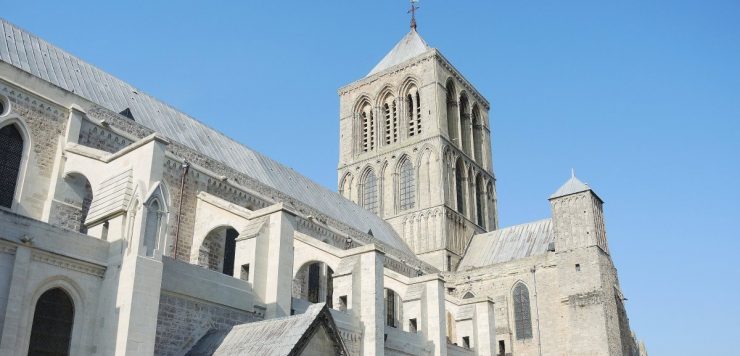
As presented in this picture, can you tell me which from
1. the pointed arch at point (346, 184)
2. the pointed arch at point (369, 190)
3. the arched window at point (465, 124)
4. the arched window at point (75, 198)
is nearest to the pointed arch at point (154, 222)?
the arched window at point (75, 198)

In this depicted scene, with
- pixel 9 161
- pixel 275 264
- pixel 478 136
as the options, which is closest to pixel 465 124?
pixel 478 136

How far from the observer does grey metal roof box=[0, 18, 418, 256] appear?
1964 cm

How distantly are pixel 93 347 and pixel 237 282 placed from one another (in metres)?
3.84

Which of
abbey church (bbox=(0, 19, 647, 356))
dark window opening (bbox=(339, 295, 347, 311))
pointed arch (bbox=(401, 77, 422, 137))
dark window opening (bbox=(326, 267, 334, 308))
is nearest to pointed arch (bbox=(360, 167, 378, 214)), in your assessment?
abbey church (bbox=(0, 19, 647, 356))

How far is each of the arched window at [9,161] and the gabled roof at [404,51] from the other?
93.0 ft

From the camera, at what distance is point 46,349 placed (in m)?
12.3

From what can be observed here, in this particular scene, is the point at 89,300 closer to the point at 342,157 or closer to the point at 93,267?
the point at 93,267

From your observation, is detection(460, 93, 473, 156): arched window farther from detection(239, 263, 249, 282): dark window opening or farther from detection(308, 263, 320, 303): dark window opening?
detection(239, 263, 249, 282): dark window opening

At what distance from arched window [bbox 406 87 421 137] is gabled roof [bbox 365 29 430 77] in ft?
8.28

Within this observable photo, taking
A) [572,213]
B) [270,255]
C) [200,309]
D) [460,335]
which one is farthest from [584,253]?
[200,309]

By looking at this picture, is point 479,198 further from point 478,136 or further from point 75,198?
point 75,198

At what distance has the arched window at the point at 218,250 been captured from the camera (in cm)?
1950

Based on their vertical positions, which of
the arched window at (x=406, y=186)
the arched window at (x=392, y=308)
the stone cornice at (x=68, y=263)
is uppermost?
the arched window at (x=406, y=186)

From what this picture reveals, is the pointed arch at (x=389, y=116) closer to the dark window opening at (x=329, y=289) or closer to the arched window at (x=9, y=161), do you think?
the dark window opening at (x=329, y=289)
